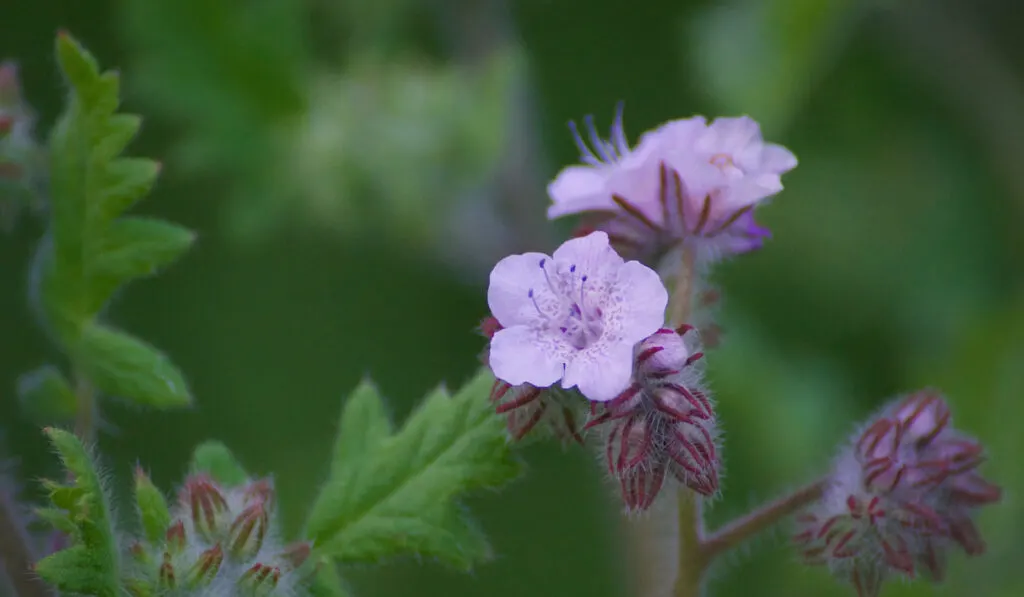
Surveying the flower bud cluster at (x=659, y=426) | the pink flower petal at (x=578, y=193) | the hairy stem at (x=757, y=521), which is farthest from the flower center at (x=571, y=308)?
the hairy stem at (x=757, y=521)

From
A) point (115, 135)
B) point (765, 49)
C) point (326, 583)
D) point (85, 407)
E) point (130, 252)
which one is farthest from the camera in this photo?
point (765, 49)

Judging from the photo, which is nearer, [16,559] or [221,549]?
[221,549]

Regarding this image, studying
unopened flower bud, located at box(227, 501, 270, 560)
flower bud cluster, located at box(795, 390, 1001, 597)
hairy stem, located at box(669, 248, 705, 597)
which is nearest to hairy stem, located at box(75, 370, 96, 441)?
unopened flower bud, located at box(227, 501, 270, 560)

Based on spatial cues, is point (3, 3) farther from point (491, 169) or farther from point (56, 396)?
point (56, 396)

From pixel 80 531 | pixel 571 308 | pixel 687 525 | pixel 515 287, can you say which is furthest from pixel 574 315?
pixel 80 531

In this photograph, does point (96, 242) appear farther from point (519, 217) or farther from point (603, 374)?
point (519, 217)

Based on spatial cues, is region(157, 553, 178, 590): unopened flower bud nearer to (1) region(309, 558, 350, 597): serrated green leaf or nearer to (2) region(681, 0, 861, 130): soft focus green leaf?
(1) region(309, 558, 350, 597): serrated green leaf
